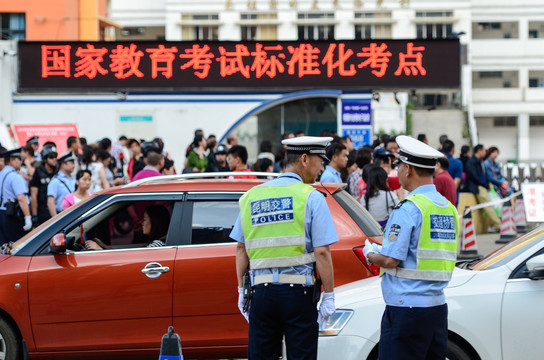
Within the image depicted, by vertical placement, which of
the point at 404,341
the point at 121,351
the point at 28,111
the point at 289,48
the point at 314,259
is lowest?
the point at 121,351

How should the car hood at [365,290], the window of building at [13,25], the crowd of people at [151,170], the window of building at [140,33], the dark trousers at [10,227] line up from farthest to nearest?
1. the window of building at [140,33]
2. the window of building at [13,25]
3. the dark trousers at [10,227]
4. the crowd of people at [151,170]
5. the car hood at [365,290]

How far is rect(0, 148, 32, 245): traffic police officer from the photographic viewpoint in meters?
12.3

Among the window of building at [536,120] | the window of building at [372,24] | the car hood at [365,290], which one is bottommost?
the car hood at [365,290]

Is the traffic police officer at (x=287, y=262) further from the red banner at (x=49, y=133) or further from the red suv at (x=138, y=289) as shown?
the red banner at (x=49, y=133)

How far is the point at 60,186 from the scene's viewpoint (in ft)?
38.4

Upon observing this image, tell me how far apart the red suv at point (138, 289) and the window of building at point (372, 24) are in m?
49.2

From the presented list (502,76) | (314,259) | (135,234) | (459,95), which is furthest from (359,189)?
(502,76)

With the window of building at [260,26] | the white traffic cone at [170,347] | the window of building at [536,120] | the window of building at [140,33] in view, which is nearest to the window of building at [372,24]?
the window of building at [260,26]

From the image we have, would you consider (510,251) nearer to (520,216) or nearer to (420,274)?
(420,274)

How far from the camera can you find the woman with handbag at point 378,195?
32.0 feet

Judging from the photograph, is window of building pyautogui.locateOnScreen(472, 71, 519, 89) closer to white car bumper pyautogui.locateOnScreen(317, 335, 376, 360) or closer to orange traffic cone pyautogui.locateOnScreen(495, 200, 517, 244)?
orange traffic cone pyautogui.locateOnScreen(495, 200, 517, 244)

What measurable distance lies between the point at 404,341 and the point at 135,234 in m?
3.72

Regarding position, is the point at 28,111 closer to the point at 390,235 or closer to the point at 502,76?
the point at 390,235

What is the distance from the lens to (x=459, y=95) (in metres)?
52.5
